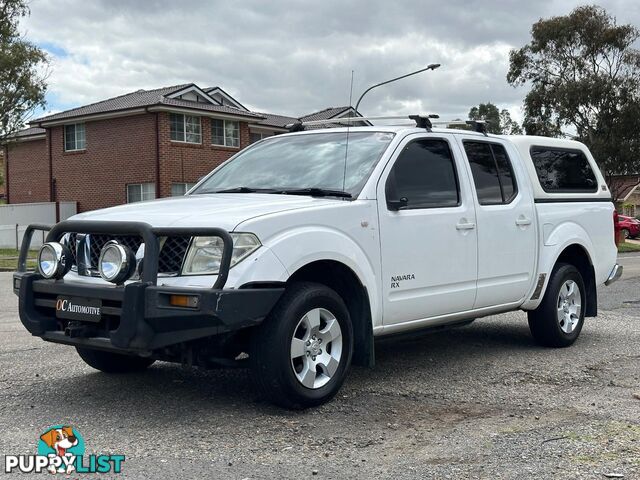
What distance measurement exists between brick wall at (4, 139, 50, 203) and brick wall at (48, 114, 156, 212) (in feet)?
6.63

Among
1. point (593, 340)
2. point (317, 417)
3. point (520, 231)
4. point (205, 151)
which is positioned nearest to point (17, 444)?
point (317, 417)

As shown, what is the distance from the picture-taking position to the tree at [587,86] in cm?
3794

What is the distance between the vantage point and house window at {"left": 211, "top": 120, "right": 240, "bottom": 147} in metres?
33.9

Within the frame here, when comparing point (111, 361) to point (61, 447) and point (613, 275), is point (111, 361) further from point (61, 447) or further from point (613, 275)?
point (613, 275)

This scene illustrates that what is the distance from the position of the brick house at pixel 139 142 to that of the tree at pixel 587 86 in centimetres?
1407

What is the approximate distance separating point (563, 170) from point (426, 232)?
260 centimetres

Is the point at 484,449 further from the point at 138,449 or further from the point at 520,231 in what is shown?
the point at 520,231

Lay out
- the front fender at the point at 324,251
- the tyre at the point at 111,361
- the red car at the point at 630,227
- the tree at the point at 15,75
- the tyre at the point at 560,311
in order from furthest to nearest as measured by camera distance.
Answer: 1. the red car at the point at 630,227
2. the tree at the point at 15,75
3. the tyre at the point at 560,311
4. the tyre at the point at 111,361
5. the front fender at the point at 324,251

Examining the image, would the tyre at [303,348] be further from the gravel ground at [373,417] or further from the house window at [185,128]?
the house window at [185,128]

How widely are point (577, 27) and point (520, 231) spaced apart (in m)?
35.9

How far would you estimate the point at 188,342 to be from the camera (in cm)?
477

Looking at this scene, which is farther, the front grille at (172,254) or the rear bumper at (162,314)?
the front grille at (172,254)

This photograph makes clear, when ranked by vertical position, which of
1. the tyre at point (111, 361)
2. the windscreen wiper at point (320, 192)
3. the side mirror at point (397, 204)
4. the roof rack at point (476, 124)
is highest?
the roof rack at point (476, 124)

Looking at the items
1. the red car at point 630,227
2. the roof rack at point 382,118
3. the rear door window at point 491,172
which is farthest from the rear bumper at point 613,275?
the red car at point 630,227
